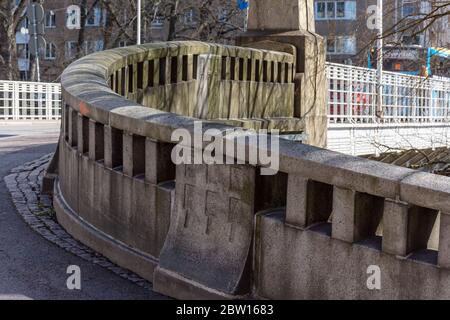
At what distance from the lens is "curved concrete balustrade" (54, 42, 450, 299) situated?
4574mm

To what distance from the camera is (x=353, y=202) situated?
4785mm

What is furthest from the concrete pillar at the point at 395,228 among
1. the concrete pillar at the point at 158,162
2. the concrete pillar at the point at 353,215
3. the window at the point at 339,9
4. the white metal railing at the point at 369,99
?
the window at the point at 339,9

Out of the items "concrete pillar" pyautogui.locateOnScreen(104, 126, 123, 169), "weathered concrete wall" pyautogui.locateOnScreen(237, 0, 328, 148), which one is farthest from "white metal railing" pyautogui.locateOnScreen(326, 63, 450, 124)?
"concrete pillar" pyautogui.locateOnScreen(104, 126, 123, 169)

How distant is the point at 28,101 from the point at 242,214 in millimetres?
32631

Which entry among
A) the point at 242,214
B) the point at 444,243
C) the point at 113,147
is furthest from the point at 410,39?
the point at 444,243

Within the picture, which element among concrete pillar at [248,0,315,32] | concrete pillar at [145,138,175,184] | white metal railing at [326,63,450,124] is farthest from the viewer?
white metal railing at [326,63,450,124]

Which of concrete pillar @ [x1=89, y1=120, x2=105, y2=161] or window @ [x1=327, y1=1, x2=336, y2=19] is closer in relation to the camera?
concrete pillar @ [x1=89, y1=120, x2=105, y2=161]

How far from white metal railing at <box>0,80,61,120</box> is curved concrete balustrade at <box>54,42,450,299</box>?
26.6 metres

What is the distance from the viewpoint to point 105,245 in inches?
268

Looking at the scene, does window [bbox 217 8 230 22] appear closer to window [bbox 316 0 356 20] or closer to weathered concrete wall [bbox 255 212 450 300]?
window [bbox 316 0 356 20]

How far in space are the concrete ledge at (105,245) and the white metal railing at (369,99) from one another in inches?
705

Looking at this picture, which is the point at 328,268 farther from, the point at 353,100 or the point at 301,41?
the point at 353,100
